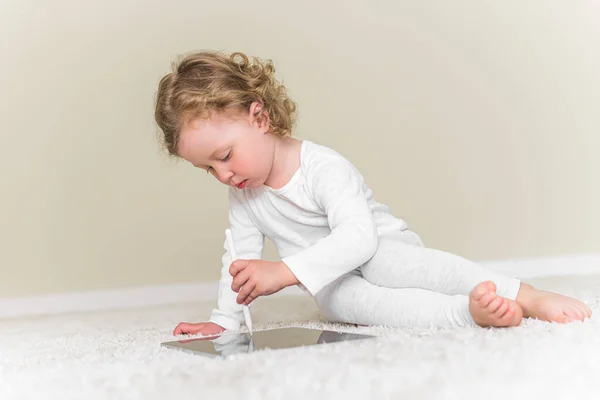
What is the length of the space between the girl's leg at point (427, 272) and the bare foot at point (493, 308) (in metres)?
0.12

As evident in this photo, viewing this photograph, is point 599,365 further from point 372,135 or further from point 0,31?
point 0,31

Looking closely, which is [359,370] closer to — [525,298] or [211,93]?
[525,298]

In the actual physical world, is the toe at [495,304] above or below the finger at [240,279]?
above

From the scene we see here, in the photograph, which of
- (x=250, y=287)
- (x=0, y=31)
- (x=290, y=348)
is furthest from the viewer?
(x=0, y=31)

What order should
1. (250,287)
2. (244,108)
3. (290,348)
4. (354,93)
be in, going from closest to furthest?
1. (290,348)
2. (250,287)
3. (244,108)
4. (354,93)

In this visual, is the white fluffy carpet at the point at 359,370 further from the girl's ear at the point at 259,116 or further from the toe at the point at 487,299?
the girl's ear at the point at 259,116

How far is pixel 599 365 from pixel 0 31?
200 centimetres

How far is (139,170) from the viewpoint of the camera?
7.42 feet

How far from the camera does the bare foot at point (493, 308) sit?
0.96 metres

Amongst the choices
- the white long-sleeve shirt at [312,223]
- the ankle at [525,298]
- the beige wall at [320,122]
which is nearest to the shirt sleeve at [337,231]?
the white long-sleeve shirt at [312,223]

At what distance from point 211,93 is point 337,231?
1.08 feet

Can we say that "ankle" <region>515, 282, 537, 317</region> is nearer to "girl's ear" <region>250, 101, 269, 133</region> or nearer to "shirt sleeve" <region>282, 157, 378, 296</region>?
"shirt sleeve" <region>282, 157, 378, 296</region>

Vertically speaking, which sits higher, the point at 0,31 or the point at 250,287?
the point at 0,31

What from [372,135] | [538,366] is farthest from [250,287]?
[372,135]
